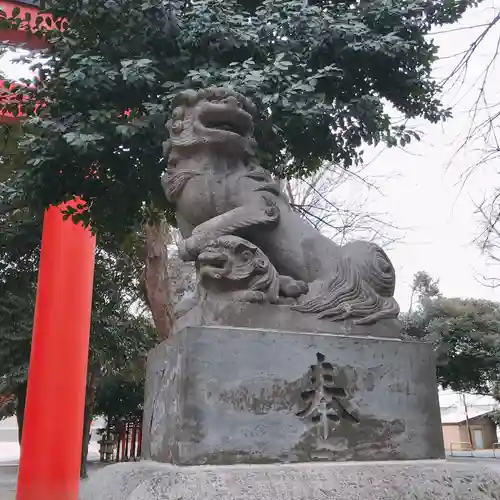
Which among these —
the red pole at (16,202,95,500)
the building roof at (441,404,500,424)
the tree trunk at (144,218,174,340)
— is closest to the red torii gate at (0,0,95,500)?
the red pole at (16,202,95,500)

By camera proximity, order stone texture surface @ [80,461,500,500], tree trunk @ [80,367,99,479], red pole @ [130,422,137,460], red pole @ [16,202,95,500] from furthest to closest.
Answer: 1. red pole @ [130,422,137,460]
2. tree trunk @ [80,367,99,479]
3. red pole @ [16,202,95,500]
4. stone texture surface @ [80,461,500,500]

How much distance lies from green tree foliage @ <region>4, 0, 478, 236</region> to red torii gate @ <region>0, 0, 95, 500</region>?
2.08 meters

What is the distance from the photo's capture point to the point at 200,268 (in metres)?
2.76

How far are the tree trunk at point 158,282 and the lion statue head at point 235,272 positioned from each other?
531cm

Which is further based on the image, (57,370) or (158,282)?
(158,282)

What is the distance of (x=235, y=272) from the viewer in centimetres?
274

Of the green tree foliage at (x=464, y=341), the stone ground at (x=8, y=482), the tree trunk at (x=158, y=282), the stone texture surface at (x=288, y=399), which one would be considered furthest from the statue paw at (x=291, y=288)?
the green tree foliage at (x=464, y=341)

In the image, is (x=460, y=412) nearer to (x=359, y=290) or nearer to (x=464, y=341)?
(x=464, y=341)

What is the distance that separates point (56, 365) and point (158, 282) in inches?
73.0

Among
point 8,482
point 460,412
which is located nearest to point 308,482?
point 8,482

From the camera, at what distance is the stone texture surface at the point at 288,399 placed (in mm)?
2367

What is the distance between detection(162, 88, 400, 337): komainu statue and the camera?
2.75m

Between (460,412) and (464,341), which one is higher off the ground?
(464,341)

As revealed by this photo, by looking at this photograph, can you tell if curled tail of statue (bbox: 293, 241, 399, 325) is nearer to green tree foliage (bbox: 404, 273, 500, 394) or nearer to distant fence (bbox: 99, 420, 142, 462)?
green tree foliage (bbox: 404, 273, 500, 394)
